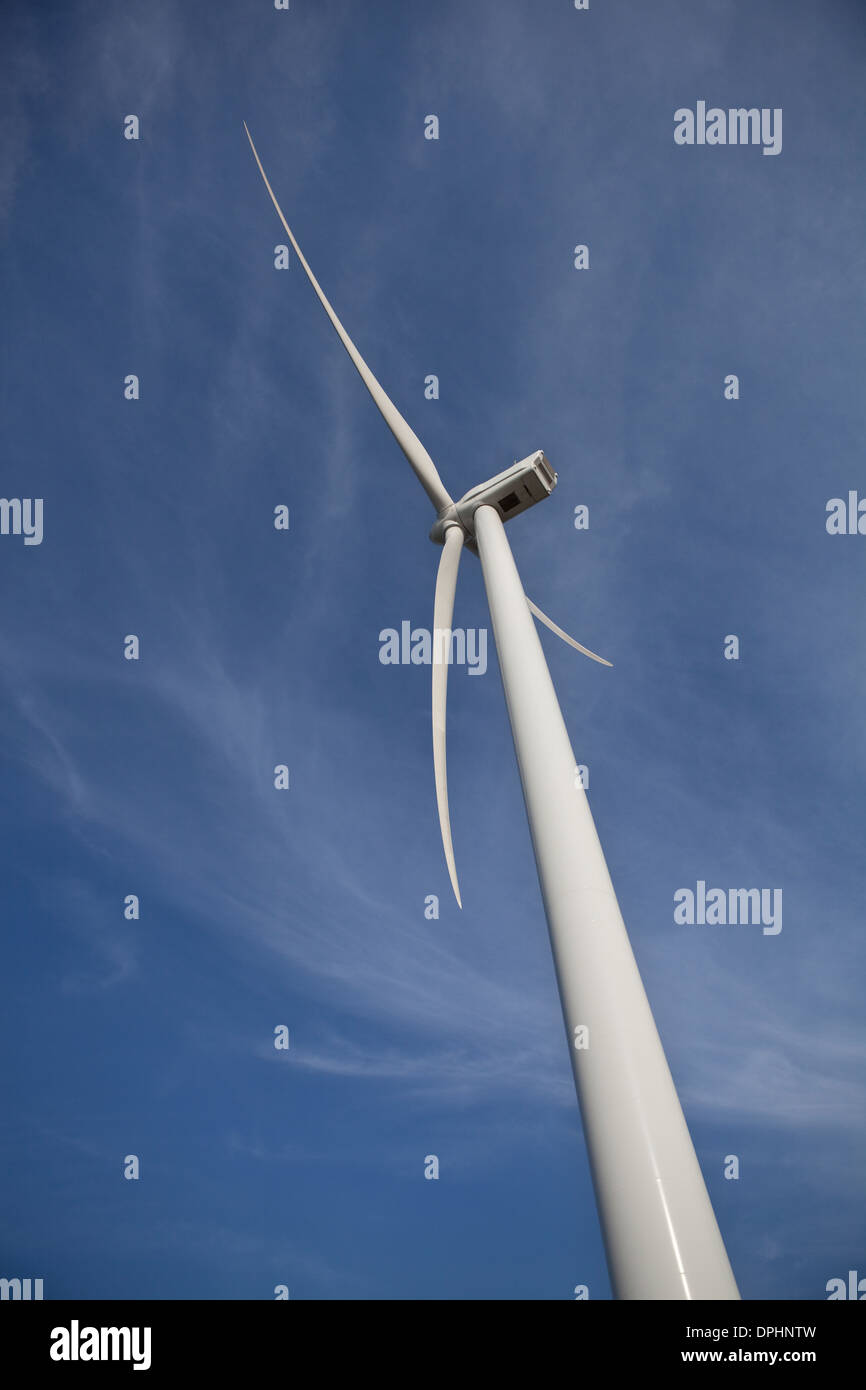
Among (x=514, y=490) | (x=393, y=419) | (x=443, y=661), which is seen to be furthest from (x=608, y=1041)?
(x=393, y=419)

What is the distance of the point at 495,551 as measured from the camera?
685 inches

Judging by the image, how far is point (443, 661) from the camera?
60.2ft

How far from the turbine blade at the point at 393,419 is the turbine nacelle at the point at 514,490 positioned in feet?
4.99

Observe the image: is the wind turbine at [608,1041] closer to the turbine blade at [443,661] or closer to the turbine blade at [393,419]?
the turbine blade at [443,661]

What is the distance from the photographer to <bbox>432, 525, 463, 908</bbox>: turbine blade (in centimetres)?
1681

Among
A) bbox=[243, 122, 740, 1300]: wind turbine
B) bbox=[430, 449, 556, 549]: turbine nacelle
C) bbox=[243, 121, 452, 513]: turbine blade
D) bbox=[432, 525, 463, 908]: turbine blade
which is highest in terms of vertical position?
bbox=[243, 121, 452, 513]: turbine blade

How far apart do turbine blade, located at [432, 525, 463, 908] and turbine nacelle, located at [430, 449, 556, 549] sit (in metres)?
0.88

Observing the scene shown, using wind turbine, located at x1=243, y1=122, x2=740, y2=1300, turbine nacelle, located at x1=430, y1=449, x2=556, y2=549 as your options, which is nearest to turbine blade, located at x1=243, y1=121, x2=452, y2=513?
turbine nacelle, located at x1=430, y1=449, x2=556, y2=549

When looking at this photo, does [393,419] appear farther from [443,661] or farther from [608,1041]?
[608,1041]

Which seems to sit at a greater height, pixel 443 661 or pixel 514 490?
pixel 514 490

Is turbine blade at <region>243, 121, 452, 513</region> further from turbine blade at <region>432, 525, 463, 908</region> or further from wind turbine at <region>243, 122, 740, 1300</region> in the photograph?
wind turbine at <region>243, 122, 740, 1300</region>

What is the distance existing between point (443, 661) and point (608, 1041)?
1078cm

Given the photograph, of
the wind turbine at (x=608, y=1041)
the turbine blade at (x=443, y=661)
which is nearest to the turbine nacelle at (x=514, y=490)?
the turbine blade at (x=443, y=661)
